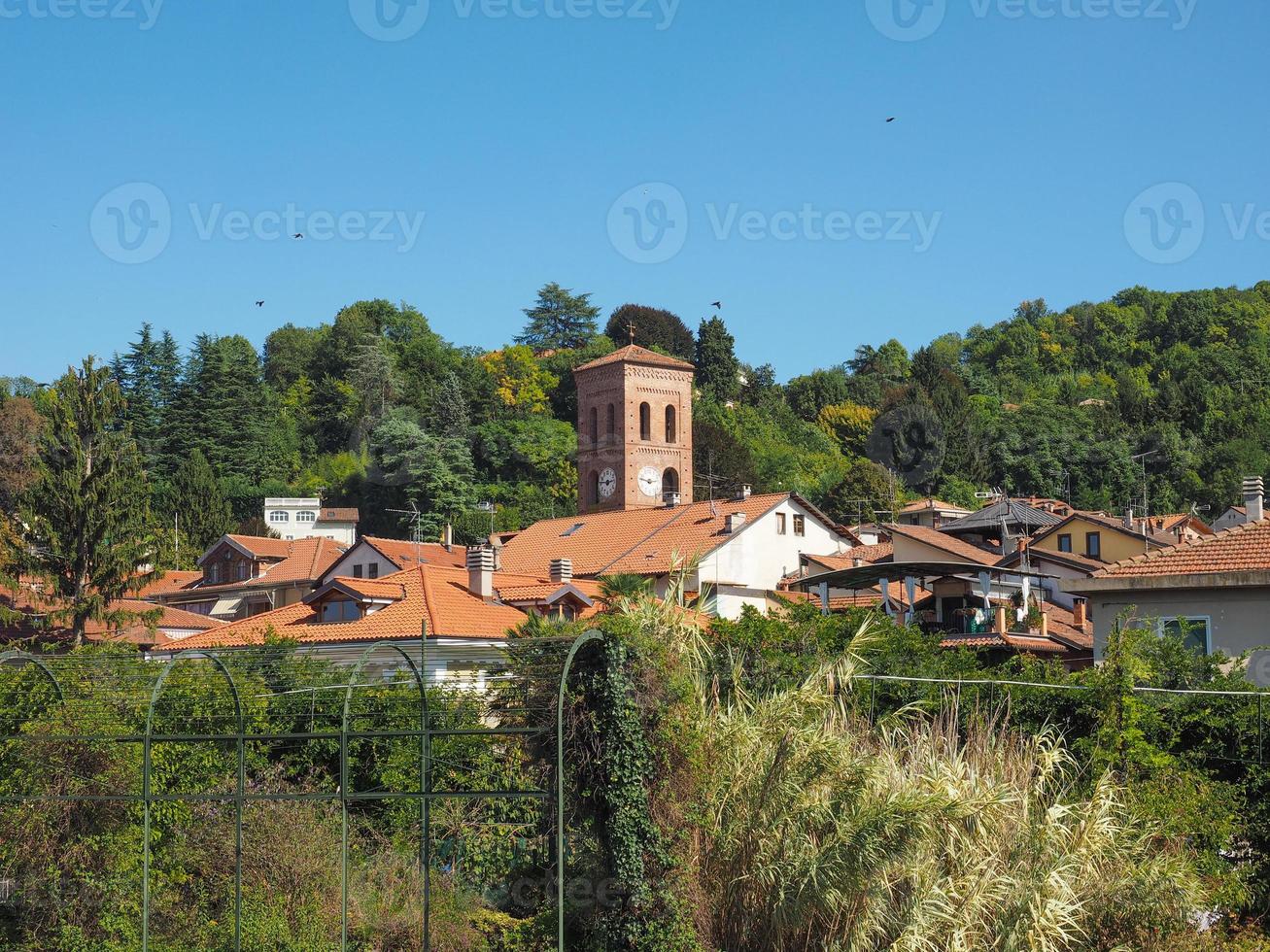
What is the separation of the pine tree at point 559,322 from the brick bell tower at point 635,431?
38.2 m

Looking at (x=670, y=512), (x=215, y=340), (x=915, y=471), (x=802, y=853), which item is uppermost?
(x=215, y=340)

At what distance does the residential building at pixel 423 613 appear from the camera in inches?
1099

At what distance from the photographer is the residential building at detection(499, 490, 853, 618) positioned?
4422 cm

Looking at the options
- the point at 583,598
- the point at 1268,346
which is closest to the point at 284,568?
the point at 583,598

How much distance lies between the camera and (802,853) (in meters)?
12.6

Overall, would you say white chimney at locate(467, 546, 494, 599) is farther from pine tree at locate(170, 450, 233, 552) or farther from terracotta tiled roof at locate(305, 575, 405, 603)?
pine tree at locate(170, 450, 233, 552)

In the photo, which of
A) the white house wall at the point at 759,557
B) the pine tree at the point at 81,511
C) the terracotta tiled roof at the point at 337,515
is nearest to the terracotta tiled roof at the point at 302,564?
the pine tree at the point at 81,511

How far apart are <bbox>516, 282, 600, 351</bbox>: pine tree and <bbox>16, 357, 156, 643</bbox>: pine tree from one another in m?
70.7

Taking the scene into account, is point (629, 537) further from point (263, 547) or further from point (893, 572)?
point (263, 547)

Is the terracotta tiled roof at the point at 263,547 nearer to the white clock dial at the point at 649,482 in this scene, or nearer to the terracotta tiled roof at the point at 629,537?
the terracotta tiled roof at the point at 629,537

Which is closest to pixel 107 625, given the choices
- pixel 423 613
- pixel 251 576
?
pixel 423 613

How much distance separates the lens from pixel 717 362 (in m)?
99.6

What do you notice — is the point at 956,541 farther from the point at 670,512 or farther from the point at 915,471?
the point at 915,471

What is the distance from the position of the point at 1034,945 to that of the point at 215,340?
8931cm
